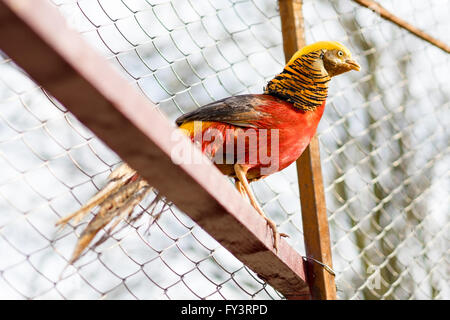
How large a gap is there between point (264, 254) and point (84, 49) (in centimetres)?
97

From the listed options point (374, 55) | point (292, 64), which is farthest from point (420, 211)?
point (292, 64)

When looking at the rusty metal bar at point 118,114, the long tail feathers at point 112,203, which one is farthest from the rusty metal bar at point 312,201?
the long tail feathers at point 112,203

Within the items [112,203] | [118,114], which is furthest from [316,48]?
[118,114]

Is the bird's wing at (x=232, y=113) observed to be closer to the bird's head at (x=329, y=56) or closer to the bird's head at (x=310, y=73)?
the bird's head at (x=310, y=73)

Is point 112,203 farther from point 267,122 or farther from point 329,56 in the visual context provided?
point 329,56

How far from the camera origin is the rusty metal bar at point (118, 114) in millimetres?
1041

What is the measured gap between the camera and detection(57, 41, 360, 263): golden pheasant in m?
2.39

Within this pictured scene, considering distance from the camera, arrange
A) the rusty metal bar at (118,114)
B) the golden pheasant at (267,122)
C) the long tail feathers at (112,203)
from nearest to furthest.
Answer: the rusty metal bar at (118,114) → the long tail feathers at (112,203) → the golden pheasant at (267,122)

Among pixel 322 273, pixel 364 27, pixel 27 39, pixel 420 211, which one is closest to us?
pixel 27 39

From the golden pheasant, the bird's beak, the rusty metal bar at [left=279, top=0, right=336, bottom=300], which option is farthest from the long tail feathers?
the bird's beak

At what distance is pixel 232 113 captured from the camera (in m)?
2.42
